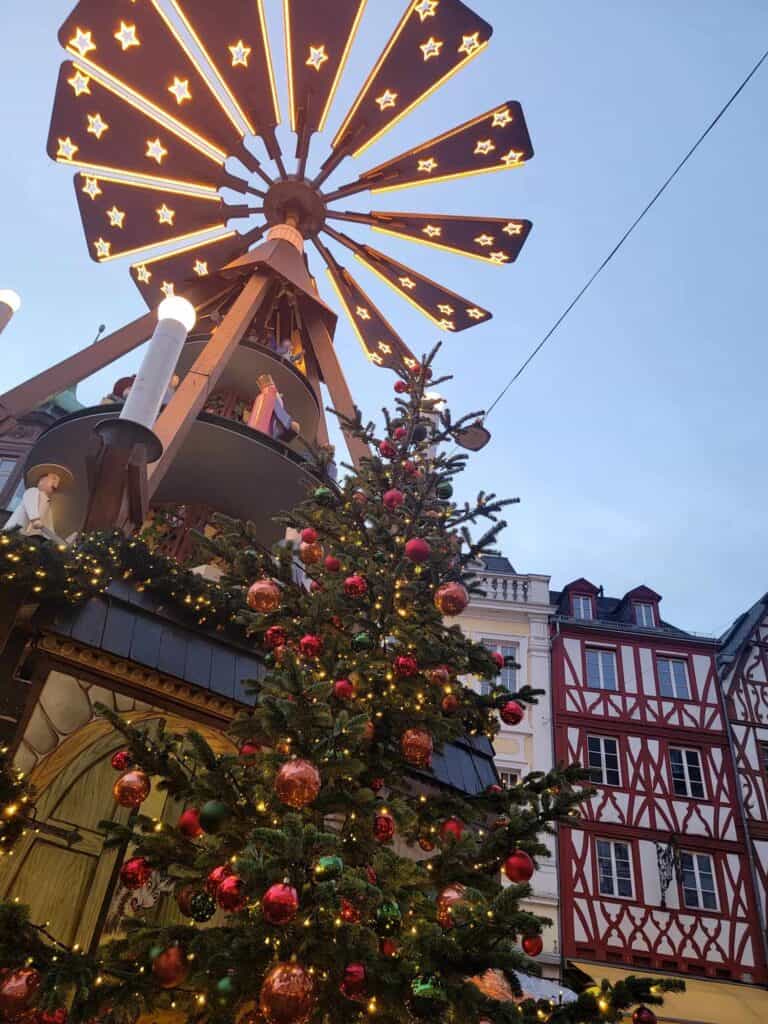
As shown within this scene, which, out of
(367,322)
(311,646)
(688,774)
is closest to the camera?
(311,646)

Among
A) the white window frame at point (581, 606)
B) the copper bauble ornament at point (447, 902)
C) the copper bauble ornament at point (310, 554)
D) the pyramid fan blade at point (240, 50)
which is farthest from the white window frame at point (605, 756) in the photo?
the pyramid fan blade at point (240, 50)

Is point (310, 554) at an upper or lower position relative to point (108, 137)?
lower

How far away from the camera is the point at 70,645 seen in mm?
5551

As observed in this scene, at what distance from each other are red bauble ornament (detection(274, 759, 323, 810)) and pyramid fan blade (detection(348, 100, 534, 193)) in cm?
953

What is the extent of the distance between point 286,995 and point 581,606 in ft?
62.4

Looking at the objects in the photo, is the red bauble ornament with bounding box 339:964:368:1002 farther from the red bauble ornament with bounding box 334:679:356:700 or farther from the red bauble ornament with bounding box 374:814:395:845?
the red bauble ornament with bounding box 334:679:356:700

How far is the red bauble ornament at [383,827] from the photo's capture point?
382cm

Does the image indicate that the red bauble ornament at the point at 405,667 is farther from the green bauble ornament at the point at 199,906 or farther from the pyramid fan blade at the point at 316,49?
the pyramid fan blade at the point at 316,49

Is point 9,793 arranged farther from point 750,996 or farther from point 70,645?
point 750,996

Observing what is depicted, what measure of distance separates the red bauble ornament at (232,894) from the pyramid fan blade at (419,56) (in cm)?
1004

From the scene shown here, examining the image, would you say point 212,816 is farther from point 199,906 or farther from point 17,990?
point 17,990

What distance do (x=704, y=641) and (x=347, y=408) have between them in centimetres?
1359

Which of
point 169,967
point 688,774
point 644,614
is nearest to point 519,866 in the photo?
point 169,967

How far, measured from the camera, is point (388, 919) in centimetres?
341
